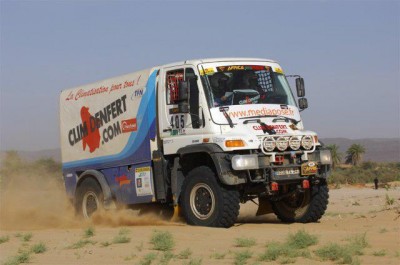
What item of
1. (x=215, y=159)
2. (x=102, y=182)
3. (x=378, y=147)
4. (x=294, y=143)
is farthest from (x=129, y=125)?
(x=378, y=147)

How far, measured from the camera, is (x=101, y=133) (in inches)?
650

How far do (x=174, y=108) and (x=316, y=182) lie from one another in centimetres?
303

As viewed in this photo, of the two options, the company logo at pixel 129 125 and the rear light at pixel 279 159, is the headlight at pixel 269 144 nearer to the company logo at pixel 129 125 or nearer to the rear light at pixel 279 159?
the rear light at pixel 279 159

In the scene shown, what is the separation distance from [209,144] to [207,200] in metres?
1.08

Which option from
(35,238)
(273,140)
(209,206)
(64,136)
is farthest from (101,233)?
(64,136)

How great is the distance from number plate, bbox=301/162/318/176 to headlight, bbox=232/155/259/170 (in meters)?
1.08

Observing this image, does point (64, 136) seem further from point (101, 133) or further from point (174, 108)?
point (174, 108)

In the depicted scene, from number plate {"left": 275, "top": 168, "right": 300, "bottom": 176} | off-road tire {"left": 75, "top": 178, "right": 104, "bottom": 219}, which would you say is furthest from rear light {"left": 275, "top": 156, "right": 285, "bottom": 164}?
off-road tire {"left": 75, "top": 178, "right": 104, "bottom": 219}

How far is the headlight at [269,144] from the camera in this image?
44.4 feet

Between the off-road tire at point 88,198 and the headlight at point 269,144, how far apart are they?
14.5ft

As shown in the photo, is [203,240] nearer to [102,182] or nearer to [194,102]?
[194,102]

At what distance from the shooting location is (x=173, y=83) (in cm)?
1466

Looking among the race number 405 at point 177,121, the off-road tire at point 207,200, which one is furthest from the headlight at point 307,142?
the race number 405 at point 177,121

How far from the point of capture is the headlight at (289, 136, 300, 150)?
13867mm
